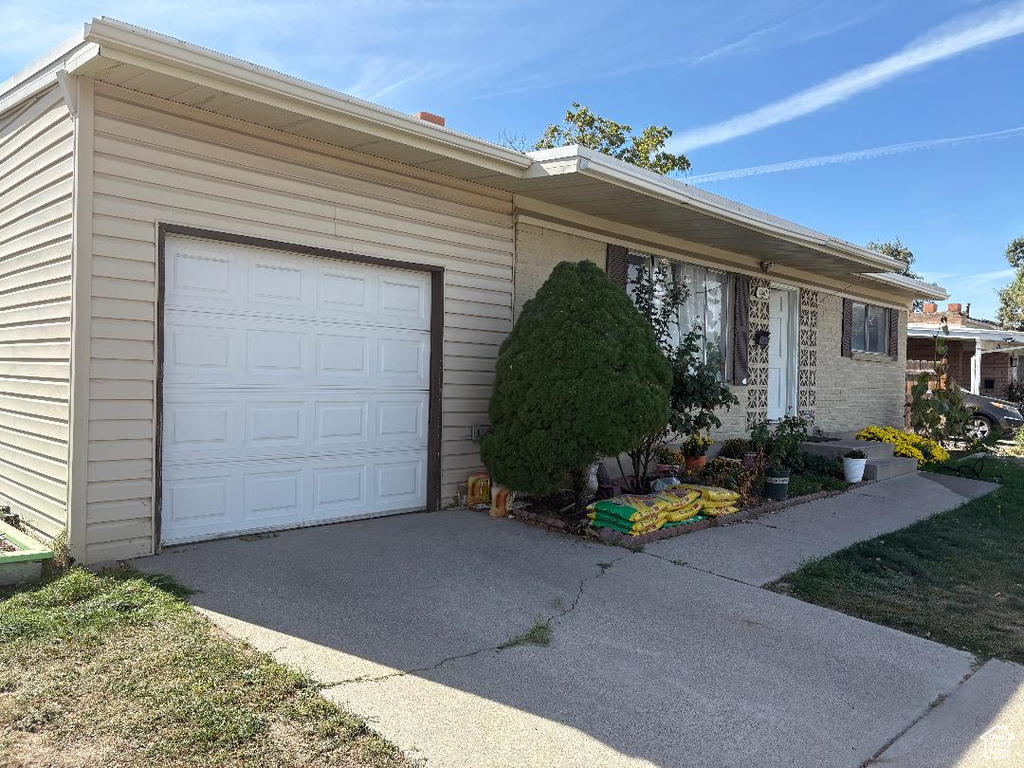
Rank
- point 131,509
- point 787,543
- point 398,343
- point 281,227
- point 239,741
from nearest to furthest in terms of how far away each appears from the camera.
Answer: point 239,741 < point 131,509 < point 281,227 < point 787,543 < point 398,343

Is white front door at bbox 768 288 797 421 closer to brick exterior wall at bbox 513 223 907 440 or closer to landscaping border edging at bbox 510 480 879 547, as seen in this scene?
brick exterior wall at bbox 513 223 907 440

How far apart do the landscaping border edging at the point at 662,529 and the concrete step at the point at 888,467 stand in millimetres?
1964

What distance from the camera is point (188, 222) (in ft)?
16.8

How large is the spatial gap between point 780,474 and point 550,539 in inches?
121

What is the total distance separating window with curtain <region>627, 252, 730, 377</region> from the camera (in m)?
9.16

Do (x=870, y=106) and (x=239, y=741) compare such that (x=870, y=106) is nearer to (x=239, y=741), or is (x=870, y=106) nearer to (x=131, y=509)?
(x=131, y=509)

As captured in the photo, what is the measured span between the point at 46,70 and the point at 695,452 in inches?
269

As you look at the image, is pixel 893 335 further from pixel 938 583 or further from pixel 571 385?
pixel 571 385

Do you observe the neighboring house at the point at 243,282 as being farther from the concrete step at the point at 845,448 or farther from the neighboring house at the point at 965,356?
the neighboring house at the point at 965,356

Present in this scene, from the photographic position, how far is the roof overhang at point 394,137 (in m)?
4.43

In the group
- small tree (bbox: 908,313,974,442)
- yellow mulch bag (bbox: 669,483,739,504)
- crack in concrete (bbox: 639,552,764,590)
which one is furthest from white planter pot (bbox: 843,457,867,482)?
crack in concrete (bbox: 639,552,764,590)

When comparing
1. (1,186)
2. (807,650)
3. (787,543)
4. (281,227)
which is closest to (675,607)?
(807,650)

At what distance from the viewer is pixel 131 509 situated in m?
4.88

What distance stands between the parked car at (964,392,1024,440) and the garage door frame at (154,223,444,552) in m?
13.6
